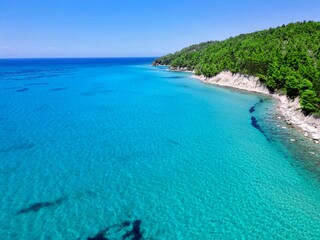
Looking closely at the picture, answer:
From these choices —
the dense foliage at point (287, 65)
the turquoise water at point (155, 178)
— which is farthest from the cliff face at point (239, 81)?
the turquoise water at point (155, 178)

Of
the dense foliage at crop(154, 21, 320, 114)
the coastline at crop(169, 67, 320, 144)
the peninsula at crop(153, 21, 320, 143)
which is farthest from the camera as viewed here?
the dense foliage at crop(154, 21, 320, 114)

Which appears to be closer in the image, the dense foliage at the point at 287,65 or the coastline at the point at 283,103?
the coastline at the point at 283,103

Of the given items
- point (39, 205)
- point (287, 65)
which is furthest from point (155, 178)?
point (287, 65)

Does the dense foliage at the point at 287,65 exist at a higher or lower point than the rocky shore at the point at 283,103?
higher

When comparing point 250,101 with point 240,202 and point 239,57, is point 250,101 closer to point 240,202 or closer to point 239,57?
point 239,57

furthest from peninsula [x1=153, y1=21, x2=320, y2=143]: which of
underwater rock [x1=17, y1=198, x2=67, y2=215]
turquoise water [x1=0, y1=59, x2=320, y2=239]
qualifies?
underwater rock [x1=17, y1=198, x2=67, y2=215]

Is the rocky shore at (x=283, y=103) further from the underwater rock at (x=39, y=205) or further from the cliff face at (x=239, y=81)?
the underwater rock at (x=39, y=205)

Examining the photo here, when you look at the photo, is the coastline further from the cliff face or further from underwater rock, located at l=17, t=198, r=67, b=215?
underwater rock, located at l=17, t=198, r=67, b=215

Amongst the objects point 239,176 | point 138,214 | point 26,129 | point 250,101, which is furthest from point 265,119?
point 26,129
